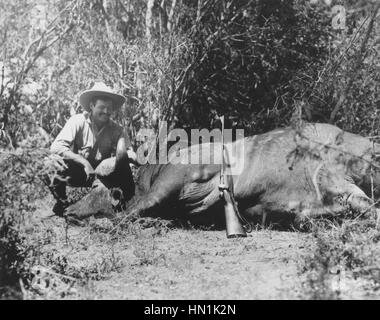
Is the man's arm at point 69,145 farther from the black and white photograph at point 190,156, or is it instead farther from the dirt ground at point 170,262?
the dirt ground at point 170,262

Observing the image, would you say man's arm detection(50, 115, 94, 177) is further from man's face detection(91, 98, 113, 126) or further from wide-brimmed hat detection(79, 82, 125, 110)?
wide-brimmed hat detection(79, 82, 125, 110)

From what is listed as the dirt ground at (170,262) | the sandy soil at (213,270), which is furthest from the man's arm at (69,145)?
the sandy soil at (213,270)

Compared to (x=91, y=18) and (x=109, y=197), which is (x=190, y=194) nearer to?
(x=109, y=197)

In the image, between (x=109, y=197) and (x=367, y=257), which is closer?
(x=367, y=257)

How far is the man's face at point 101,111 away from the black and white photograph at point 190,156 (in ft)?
0.08

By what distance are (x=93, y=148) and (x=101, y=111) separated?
42cm

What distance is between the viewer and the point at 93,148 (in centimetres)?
629

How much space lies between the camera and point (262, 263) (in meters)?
4.32

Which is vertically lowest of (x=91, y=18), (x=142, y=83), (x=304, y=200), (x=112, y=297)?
(x=112, y=297)

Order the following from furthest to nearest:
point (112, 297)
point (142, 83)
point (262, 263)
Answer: point (142, 83) → point (262, 263) → point (112, 297)

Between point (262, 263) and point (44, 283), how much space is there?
161 centimetres

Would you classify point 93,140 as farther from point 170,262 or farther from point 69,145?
point 170,262

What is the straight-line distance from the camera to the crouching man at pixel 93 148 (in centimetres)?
587

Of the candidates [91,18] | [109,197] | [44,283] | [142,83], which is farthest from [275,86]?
[44,283]
